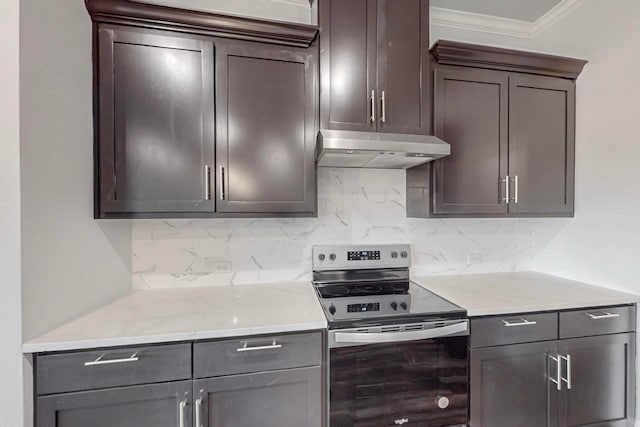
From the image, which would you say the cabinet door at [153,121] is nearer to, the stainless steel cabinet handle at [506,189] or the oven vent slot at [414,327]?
the oven vent slot at [414,327]

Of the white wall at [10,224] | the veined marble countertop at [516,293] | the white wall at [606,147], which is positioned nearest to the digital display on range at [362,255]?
the veined marble countertop at [516,293]

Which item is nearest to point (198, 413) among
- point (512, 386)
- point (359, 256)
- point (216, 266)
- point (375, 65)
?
point (216, 266)

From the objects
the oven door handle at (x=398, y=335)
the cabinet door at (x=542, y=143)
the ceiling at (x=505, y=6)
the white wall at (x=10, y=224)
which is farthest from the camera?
the ceiling at (x=505, y=6)

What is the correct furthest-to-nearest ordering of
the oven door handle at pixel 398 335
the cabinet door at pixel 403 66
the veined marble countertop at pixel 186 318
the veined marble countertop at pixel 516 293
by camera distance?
the cabinet door at pixel 403 66
the veined marble countertop at pixel 516 293
the oven door handle at pixel 398 335
the veined marble countertop at pixel 186 318

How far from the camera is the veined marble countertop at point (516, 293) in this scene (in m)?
1.48

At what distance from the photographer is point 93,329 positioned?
1159 mm

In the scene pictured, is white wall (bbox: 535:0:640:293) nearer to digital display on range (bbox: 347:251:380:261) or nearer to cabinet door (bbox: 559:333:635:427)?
cabinet door (bbox: 559:333:635:427)

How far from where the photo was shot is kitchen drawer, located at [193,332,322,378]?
1.16 meters

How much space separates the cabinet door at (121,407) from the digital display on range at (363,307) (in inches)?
30.8

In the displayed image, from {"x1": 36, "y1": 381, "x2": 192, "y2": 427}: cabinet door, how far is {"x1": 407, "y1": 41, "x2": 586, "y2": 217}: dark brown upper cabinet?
63.2 inches

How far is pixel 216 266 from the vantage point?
1.81 metres

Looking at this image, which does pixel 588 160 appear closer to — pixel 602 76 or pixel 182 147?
pixel 602 76

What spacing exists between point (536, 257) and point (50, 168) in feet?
10.0

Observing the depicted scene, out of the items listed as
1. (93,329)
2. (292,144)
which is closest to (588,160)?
(292,144)
